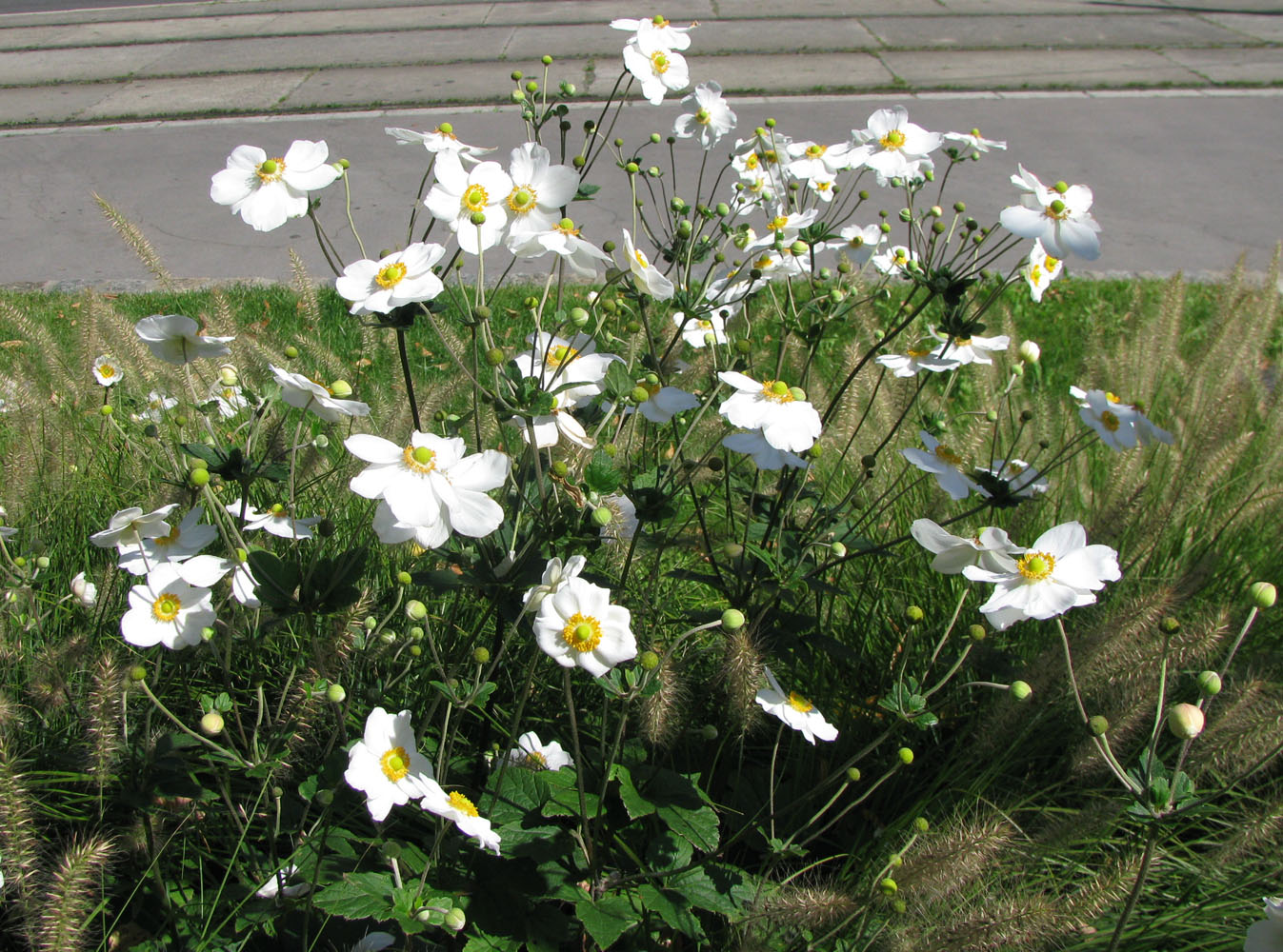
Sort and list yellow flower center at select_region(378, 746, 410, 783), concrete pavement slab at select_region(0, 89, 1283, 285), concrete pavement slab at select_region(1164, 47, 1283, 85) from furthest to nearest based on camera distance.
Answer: concrete pavement slab at select_region(1164, 47, 1283, 85), concrete pavement slab at select_region(0, 89, 1283, 285), yellow flower center at select_region(378, 746, 410, 783)

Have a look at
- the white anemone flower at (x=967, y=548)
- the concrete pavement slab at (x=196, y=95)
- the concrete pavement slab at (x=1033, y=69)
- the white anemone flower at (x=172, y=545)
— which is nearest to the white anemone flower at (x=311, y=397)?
the white anemone flower at (x=172, y=545)

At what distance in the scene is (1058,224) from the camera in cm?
162

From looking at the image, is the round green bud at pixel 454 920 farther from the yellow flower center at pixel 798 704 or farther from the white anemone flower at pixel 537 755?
the yellow flower center at pixel 798 704

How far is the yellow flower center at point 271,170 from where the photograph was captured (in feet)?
4.80

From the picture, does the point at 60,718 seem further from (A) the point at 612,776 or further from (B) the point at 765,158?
(B) the point at 765,158

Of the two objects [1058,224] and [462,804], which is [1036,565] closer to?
[1058,224]

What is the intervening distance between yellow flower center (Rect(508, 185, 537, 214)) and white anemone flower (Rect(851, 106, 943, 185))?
0.83 meters

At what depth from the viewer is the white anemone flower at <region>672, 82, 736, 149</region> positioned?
7.17 feet

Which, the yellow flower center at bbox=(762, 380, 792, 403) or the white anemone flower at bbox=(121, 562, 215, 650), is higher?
the yellow flower center at bbox=(762, 380, 792, 403)

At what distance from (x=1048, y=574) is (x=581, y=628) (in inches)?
27.3

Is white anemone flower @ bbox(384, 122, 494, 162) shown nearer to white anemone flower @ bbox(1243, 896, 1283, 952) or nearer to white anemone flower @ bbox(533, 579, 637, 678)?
white anemone flower @ bbox(533, 579, 637, 678)

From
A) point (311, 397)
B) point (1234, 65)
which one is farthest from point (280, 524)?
point (1234, 65)

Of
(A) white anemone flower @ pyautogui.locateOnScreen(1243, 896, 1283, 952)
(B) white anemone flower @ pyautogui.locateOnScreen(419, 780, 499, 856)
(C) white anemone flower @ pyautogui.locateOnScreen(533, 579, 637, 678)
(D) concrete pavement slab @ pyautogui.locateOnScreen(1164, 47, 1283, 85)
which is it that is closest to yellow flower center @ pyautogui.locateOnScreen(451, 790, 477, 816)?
(B) white anemone flower @ pyautogui.locateOnScreen(419, 780, 499, 856)

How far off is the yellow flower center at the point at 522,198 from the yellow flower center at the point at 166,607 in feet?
2.44
